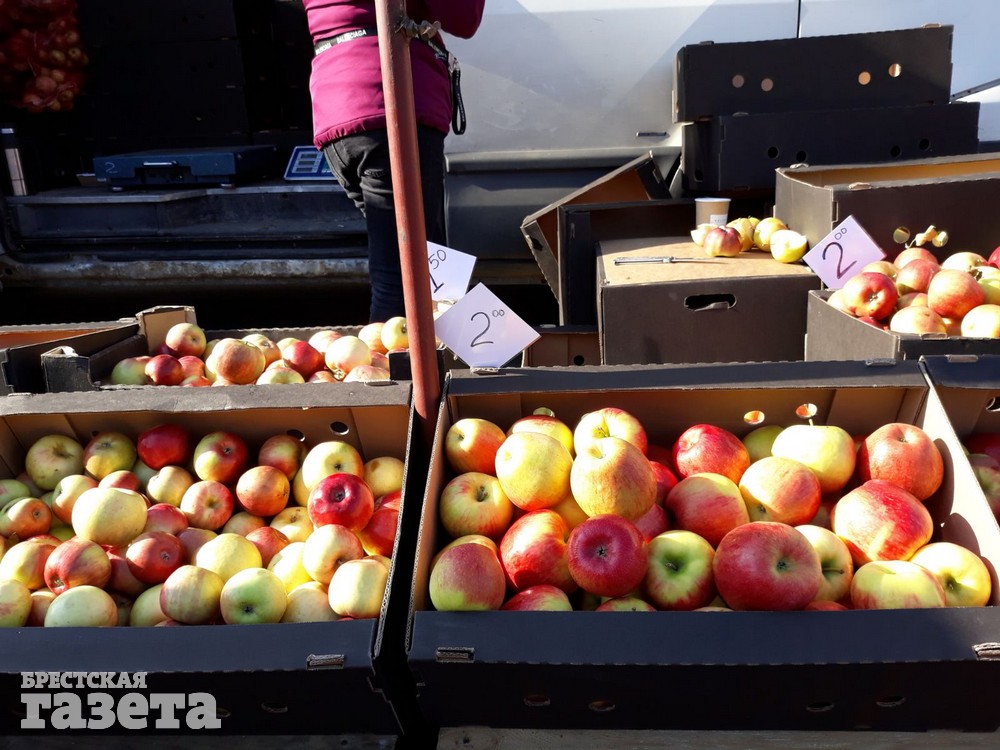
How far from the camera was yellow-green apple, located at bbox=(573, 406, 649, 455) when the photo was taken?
146 cm

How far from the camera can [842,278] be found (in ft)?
6.66

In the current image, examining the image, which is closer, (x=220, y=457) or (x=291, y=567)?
(x=291, y=567)

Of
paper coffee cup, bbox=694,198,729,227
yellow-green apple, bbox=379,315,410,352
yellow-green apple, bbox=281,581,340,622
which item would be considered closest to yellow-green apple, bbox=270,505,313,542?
yellow-green apple, bbox=281,581,340,622

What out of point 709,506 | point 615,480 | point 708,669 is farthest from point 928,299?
point 708,669

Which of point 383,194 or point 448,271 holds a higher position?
point 383,194

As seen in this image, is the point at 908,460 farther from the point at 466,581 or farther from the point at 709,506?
the point at 466,581

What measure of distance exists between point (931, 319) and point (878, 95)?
1.46 metres

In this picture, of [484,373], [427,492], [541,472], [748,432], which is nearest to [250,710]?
[427,492]

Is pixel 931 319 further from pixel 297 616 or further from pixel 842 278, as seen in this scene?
pixel 297 616

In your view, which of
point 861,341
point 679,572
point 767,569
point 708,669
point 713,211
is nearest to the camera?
point 708,669

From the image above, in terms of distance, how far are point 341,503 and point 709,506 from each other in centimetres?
63

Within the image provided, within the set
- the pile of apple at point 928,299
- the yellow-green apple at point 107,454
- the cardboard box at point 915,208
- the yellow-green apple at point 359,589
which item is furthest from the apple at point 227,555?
the cardboard box at point 915,208

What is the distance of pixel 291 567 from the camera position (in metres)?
1.40

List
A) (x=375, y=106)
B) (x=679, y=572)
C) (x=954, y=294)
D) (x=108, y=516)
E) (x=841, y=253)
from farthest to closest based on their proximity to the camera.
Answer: (x=375, y=106) → (x=841, y=253) → (x=954, y=294) → (x=108, y=516) → (x=679, y=572)
